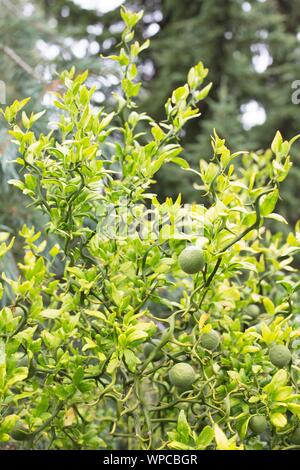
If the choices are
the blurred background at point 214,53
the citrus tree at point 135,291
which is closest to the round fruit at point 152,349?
the citrus tree at point 135,291

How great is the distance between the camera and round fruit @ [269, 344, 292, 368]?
33.1 inches

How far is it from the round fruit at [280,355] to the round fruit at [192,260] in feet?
0.57

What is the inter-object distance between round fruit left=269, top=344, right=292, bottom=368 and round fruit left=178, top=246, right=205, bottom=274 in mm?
174

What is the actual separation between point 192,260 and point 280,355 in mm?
202

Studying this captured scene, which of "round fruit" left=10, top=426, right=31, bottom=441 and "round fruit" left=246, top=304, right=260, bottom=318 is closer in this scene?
"round fruit" left=10, top=426, right=31, bottom=441

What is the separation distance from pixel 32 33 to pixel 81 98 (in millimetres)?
2393

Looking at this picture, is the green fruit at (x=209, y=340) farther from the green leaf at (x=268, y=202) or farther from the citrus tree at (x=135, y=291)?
the green leaf at (x=268, y=202)

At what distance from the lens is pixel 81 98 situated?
36.3 inches

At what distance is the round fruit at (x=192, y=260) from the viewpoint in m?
0.80

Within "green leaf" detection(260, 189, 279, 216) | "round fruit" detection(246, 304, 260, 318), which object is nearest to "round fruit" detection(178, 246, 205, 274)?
"green leaf" detection(260, 189, 279, 216)

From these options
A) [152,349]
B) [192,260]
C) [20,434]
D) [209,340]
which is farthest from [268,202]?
[20,434]

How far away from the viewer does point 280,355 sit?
84 centimetres

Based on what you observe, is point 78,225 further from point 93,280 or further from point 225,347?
point 225,347

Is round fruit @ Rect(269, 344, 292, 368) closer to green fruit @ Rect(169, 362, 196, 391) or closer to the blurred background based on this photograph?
green fruit @ Rect(169, 362, 196, 391)
